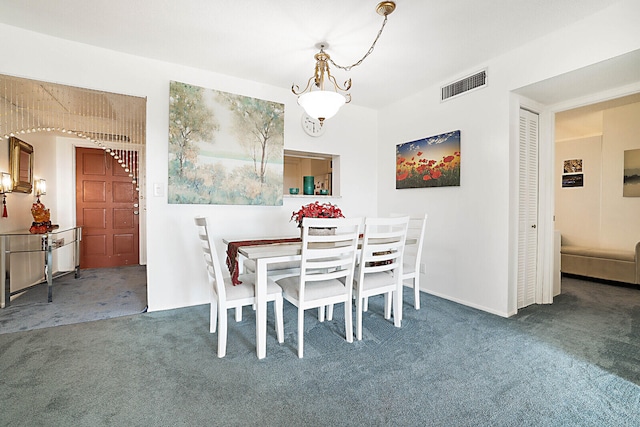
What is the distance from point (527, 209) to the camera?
2.98 m

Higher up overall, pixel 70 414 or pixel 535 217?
pixel 535 217

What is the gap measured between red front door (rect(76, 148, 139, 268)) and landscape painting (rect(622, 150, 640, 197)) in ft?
24.9

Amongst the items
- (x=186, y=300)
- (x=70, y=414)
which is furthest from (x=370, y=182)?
(x=70, y=414)

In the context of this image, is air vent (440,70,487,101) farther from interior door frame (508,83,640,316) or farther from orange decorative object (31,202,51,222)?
orange decorative object (31,202,51,222)

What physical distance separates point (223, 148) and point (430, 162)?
2.39 metres

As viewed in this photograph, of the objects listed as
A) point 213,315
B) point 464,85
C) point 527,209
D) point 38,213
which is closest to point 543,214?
point 527,209

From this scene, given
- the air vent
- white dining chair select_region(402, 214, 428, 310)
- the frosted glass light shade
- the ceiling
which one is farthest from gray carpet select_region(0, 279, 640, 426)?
the ceiling

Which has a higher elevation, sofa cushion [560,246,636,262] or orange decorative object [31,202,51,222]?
orange decorative object [31,202,51,222]

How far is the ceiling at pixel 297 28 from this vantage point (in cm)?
207

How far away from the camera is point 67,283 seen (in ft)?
12.7

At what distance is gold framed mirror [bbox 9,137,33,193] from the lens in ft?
10.9

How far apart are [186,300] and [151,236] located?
29.3 inches

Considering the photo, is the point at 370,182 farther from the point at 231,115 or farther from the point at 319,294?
the point at 319,294

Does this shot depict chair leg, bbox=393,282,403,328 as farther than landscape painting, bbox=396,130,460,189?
No
